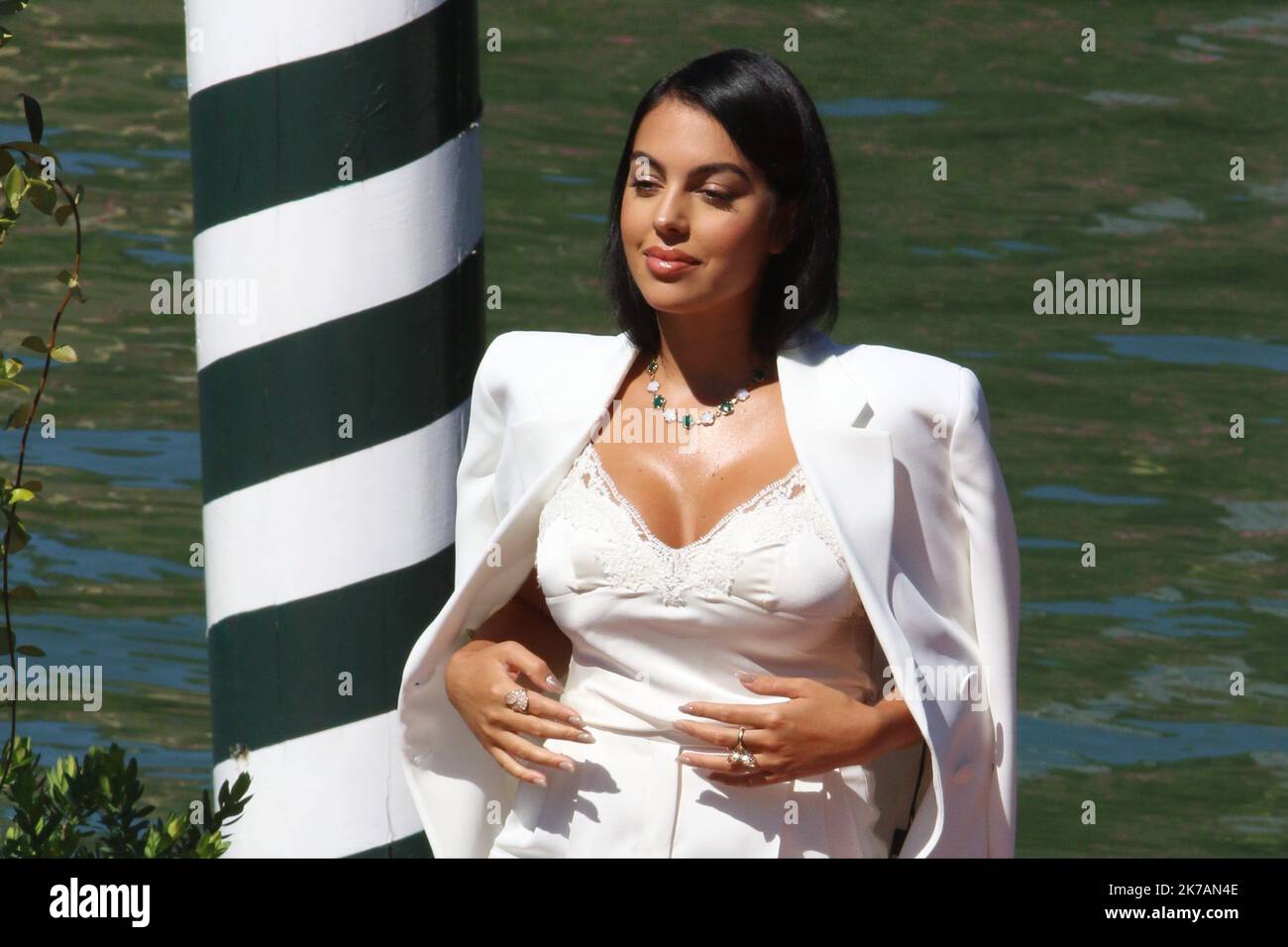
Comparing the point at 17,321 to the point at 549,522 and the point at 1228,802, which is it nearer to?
the point at 1228,802

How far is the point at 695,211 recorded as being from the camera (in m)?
2.82

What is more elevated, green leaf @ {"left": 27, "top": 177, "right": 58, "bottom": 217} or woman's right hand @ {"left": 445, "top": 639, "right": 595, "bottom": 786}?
green leaf @ {"left": 27, "top": 177, "right": 58, "bottom": 217}

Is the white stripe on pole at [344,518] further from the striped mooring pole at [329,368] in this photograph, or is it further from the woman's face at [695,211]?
the woman's face at [695,211]

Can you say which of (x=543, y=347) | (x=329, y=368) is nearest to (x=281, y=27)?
(x=329, y=368)

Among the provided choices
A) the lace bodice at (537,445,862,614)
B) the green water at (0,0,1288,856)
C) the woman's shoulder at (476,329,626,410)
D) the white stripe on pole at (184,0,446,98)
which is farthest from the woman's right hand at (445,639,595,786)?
the green water at (0,0,1288,856)

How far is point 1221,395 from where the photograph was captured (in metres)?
7.56

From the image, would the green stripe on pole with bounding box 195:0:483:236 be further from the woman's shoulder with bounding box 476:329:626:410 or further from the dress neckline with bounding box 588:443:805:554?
the dress neckline with bounding box 588:443:805:554

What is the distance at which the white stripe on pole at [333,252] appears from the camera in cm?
324

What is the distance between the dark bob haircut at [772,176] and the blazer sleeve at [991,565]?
255mm

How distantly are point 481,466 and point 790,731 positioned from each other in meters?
0.63

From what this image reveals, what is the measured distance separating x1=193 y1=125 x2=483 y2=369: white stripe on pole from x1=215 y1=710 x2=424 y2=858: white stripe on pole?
23.5 inches

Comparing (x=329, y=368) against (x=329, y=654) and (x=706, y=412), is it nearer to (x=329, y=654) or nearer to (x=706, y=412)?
(x=329, y=654)

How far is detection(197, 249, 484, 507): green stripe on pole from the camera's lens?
128 inches

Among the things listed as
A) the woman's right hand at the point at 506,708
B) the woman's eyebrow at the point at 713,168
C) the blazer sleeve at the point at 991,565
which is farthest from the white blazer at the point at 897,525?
the woman's eyebrow at the point at 713,168
